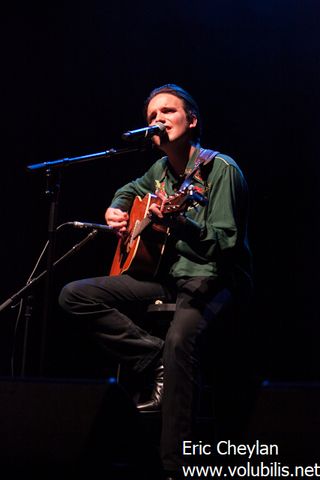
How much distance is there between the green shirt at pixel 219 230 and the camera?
276cm

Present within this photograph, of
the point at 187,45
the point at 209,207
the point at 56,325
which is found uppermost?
the point at 187,45

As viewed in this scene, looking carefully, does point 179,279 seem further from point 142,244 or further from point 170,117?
point 170,117

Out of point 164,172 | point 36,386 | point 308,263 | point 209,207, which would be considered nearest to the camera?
point 36,386

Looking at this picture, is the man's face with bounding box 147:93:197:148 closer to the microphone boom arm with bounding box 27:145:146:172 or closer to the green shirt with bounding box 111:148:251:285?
the microphone boom arm with bounding box 27:145:146:172

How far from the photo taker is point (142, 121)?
4613mm

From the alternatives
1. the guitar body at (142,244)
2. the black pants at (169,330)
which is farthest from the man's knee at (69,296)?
the guitar body at (142,244)

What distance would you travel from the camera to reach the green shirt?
9.06ft

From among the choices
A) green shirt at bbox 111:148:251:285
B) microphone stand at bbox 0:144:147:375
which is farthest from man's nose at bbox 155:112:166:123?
green shirt at bbox 111:148:251:285

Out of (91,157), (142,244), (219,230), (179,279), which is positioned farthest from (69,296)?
(219,230)

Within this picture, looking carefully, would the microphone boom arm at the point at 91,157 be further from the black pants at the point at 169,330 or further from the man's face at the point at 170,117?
the black pants at the point at 169,330

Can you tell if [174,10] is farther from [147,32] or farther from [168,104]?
[168,104]

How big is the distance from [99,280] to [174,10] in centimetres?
251

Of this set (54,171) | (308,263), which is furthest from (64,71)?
(308,263)

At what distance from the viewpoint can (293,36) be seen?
14.3 ft
